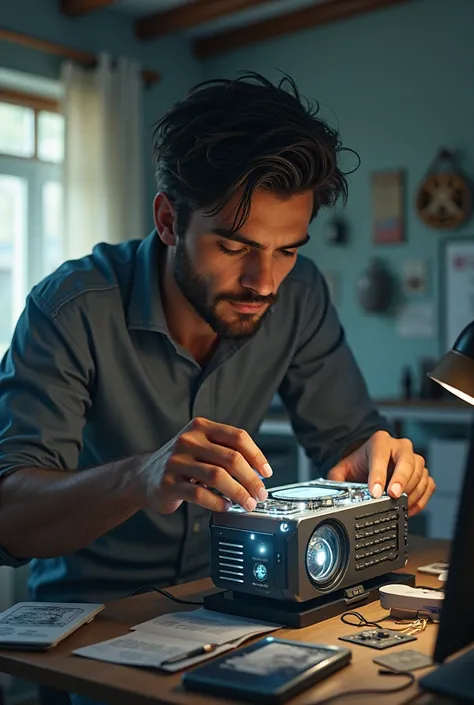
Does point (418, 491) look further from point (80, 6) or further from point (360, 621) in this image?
point (80, 6)

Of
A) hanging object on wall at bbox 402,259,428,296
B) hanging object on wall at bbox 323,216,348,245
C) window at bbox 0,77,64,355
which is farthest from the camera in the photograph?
hanging object on wall at bbox 323,216,348,245

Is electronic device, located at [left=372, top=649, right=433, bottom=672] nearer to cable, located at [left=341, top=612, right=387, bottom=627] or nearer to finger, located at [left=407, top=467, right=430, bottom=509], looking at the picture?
cable, located at [left=341, top=612, right=387, bottom=627]

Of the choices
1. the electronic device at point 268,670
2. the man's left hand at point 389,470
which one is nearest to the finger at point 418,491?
the man's left hand at point 389,470

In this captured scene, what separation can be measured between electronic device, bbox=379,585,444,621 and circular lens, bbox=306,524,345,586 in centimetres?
8

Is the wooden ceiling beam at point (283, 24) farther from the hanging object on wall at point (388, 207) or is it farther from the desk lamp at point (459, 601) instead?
the desk lamp at point (459, 601)

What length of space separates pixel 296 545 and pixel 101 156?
10.1 feet

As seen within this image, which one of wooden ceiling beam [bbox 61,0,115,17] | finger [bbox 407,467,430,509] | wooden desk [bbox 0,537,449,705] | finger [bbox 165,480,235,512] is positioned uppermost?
wooden ceiling beam [bbox 61,0,115,17]

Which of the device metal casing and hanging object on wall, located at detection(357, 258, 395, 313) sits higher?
hanging object on wall, located at detection(357, 258, 395, 313)

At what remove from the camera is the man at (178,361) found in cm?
137

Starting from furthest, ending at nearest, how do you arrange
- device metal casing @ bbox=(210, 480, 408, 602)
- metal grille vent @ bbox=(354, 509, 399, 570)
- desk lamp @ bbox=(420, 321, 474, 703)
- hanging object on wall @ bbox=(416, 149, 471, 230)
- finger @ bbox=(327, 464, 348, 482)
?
hanging object on wall @ bbox=(416, 149, 471, 230), finger @ bbox=(327, 464, 348, 482), metal grille vent @ bbox=(354, 509, 399, 570), device metal casing @ bbox=(210, 480, 408, 602), desk lamp @ bbox=(420, 321, 474, 703)

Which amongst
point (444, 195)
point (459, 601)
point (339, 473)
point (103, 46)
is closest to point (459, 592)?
point (459, 601)

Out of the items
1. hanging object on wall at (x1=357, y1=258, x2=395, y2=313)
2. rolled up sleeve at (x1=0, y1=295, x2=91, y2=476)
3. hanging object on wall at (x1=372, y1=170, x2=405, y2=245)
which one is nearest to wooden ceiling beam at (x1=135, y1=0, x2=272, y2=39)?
hanging object on wall at (x1=372, y1=170, x2=405, y2=245)

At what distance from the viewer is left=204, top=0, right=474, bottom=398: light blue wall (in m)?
3.95

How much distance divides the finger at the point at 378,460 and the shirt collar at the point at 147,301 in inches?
17.6
